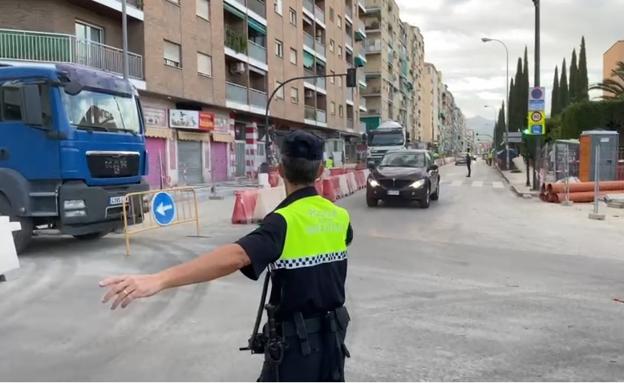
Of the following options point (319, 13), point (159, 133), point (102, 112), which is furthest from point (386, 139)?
point (102, 112)

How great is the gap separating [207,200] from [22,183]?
38.9 feet

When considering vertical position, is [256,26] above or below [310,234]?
above

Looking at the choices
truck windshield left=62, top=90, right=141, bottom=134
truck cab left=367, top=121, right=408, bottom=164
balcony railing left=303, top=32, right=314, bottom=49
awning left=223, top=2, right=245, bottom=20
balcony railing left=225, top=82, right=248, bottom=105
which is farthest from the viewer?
balcony railing left=303, top=32, right=314, bottom=49

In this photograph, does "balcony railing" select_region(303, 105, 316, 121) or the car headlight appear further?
"balcony railing" select_region(303, 105, 316, 121)

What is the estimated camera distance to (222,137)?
3216cm

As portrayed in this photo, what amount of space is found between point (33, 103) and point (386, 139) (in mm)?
30904

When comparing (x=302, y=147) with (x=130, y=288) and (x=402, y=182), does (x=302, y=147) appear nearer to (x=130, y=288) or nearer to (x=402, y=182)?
(x=130, y=288)

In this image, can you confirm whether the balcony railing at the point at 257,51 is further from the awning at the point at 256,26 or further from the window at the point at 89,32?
the window at the point at 89,32

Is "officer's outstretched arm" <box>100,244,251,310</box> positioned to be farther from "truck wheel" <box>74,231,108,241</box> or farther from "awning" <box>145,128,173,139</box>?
"awning" <box>145,128,173,139</box>

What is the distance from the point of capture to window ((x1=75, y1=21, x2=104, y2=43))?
21938 millimetres

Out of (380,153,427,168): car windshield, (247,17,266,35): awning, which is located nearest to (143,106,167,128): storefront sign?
(247,17,266,35): awning

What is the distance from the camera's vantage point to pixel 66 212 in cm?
869

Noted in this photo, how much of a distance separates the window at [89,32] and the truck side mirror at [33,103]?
14.0m

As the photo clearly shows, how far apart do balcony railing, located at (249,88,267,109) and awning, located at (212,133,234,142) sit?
2727 millimetres
